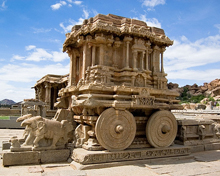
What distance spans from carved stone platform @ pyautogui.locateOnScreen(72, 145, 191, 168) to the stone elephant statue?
77 cm

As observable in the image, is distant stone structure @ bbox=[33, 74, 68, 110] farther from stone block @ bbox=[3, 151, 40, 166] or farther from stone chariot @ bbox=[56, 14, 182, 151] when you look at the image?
stone block @ bbox=[3, 151, 40, 166]

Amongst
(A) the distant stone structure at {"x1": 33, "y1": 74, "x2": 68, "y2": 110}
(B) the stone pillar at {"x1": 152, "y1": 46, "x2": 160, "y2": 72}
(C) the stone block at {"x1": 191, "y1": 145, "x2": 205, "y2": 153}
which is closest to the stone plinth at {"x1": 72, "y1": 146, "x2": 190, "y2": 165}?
(C) the stone block at {"x1": 191, "y1": 145, "x2": 205, "y2": 153}

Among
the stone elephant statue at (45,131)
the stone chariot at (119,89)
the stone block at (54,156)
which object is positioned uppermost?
the stone chariot at (119,89)

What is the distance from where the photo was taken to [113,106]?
7281 millimetres

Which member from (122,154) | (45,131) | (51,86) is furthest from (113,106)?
(51,86)

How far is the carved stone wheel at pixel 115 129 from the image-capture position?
23.1 feet

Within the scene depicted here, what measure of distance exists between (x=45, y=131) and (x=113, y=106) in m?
2.39

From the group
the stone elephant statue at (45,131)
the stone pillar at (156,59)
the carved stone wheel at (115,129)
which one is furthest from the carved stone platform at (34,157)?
the stone pillar at (156,59)

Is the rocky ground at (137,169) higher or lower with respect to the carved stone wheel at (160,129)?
lower

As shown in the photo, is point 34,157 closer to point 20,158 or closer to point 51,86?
point 20,158

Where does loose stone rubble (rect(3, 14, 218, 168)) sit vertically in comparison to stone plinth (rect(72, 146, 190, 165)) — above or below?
above

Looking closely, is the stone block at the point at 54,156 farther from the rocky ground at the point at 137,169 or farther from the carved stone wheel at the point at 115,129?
the carved stone wheel at the point at 115,129

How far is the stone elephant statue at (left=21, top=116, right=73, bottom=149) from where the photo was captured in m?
7.15

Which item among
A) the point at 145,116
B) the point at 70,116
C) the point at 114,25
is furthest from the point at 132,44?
the point at 70,116
